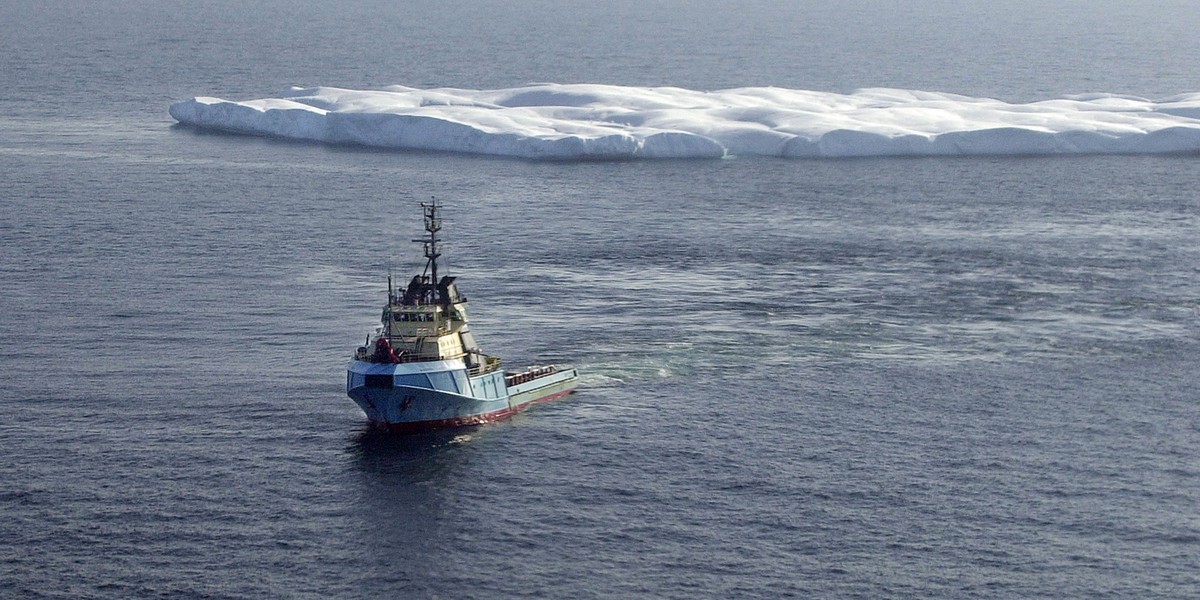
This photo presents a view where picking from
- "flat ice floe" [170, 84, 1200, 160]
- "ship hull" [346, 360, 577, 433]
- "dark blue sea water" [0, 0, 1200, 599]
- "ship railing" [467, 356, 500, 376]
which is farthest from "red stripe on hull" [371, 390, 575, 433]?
"flat ice floe" [170, 84, 1200, 160]

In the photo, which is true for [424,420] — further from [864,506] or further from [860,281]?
[860,281]

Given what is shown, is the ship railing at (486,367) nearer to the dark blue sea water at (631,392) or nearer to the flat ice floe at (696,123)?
the dark blue sea water at (631,392)

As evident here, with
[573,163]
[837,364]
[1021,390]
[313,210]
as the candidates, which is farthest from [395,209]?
[1021,390]

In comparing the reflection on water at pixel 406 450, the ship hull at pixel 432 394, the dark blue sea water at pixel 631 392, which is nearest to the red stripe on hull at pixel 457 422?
the ship hull at pixel 432 394

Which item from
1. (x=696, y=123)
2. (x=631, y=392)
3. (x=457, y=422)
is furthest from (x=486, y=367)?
(x=696, y=123)

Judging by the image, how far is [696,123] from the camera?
6378 inches

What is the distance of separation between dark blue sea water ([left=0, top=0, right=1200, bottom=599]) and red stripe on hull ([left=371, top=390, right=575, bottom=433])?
91cm

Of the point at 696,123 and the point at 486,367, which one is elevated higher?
the point at 696,123

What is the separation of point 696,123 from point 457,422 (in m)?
80.4

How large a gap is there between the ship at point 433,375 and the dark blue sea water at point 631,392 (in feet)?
3.94

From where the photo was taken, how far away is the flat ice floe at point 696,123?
15775 cm

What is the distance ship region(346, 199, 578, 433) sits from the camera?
8394cm

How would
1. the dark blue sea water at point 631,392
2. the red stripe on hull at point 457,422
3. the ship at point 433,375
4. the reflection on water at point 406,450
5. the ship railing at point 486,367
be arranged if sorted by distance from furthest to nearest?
the ship railing at point 486,367
the red stripe on hull at point 457,422
the ship at point 433,375
the reflection on water at point 406,450
the dark blue sea water at point 631,392

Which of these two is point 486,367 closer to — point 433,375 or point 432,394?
point 433,375
